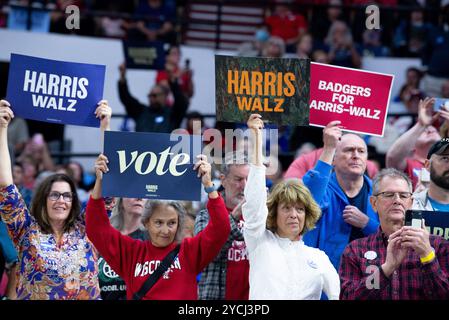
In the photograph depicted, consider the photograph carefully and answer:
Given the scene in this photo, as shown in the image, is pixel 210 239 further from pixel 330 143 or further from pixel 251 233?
pixel 330 143


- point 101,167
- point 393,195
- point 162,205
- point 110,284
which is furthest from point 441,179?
point 110,284

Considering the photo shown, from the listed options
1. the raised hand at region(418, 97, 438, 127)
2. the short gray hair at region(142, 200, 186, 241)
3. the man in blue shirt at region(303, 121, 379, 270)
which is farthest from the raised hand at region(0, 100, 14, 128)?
the raised hand at region(418, 97, 438, 127)

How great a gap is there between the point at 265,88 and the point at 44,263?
5.57 ft

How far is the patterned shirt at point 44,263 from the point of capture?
691cm

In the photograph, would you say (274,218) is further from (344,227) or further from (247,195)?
(344,227)

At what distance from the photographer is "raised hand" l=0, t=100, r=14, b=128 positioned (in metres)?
6.88

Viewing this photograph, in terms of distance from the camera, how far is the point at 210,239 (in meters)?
6.59

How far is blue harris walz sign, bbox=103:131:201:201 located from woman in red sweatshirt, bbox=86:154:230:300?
85mm

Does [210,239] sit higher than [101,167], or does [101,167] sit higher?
[101,167]

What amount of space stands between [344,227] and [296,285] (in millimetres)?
1221

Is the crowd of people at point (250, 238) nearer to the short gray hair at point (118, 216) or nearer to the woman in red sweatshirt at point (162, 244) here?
the woman in red sweatshirt at point (162, 244)

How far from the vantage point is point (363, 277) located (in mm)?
6484
